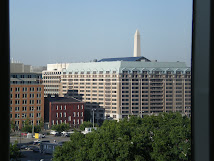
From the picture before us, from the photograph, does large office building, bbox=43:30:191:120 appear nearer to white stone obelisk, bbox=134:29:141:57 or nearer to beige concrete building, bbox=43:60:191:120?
beige concrete building, bbox=43:60:191:120

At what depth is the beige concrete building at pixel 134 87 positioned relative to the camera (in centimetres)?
1565

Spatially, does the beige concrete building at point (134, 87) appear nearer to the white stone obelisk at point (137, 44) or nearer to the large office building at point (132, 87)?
the large office building at point (132, 87)

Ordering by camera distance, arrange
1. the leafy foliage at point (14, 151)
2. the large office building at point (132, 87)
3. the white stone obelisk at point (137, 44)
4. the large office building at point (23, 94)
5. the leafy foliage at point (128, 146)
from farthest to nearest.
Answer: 1. the white stone obelisk at point (137, 44)
2. the large office building at point (132, 87)
3. the large office building at point (23, 94)
4. the leafy foliage at point (128, 146)
5. the leafy foliage at point (14, 151)

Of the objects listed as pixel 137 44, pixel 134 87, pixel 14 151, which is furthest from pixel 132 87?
pixel 14 151

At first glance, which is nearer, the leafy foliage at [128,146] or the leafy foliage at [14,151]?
the leafy foliage at [14,151]

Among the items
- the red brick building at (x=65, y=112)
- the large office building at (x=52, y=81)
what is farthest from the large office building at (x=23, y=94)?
the large office building at (x=52, y=81)

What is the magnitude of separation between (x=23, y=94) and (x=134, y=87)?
8.64 meters

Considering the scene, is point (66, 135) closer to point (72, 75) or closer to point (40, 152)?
point (40, 152)

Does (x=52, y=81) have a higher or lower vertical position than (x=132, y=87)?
higher

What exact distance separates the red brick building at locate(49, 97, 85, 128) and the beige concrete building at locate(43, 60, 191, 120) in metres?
2.70

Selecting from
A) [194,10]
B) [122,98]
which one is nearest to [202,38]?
[194,10]

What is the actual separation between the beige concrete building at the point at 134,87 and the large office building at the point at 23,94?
489 centimetres

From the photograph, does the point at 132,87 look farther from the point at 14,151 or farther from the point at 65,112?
the point at 14,151

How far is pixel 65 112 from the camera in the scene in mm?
12180
